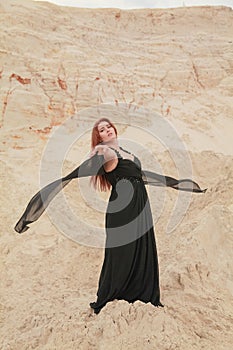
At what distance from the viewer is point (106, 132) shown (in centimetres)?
299

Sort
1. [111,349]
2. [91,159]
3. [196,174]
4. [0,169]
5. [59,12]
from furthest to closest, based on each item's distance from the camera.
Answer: [59,12], [196,174], [0,169], [91,159], [111,349]

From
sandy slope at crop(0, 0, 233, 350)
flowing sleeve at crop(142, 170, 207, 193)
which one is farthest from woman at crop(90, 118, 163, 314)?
flowing sleeve at crop(142, 170, 207, 193)

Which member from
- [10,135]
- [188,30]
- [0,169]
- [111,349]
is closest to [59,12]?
[188,30]

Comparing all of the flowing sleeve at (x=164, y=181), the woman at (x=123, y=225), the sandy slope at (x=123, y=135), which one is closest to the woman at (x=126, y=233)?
the woman at (x=123, y=225)

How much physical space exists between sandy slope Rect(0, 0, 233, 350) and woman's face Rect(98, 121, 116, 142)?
1.29m

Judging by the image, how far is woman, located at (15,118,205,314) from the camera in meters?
2.95

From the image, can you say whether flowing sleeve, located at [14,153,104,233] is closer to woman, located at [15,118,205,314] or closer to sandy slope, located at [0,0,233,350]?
woman, located at [15,118,205,314]

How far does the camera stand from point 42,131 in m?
9.12

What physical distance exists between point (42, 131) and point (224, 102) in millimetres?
5687

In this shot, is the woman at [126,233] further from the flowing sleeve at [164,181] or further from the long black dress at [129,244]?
the flowing sleeve at [164,181]

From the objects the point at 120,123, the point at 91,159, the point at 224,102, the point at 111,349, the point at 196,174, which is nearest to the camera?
the point at 111,349

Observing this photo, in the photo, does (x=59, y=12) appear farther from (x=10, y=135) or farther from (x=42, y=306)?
Result: (x=42, y=306)

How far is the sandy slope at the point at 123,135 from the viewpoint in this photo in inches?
113

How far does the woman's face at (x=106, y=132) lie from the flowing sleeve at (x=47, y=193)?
0.53 feet
